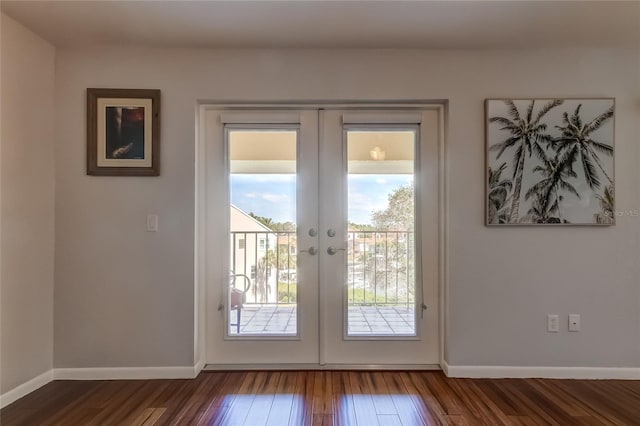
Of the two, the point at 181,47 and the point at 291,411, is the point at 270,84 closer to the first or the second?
the point at 181,47

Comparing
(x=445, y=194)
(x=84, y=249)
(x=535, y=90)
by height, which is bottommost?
(x=84, y=249)

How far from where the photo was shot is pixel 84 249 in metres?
2.33

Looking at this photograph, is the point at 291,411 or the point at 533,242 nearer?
the point at 291,411

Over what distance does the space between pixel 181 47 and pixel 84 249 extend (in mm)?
1560

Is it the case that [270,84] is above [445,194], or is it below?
above

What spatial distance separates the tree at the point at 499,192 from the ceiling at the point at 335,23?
881 millimetres

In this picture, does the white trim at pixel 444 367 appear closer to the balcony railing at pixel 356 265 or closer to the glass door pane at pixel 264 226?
the balcony railing at pixel 356 265

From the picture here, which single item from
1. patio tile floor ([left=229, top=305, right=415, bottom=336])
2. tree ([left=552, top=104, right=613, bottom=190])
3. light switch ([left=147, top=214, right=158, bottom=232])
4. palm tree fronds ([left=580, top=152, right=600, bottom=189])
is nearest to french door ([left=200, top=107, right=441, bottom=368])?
patio tile floor ([left=229, top=305, right=415, bottom=336])

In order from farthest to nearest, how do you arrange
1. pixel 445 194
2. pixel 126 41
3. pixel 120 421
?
pixel 445 194
pixel 126 41
pixel 120 421

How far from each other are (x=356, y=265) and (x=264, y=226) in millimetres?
749

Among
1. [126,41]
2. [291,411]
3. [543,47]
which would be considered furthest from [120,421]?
[543,47]

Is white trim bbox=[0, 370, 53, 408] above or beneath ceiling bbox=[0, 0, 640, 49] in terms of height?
beneath

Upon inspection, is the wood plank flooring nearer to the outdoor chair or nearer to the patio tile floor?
the patio tile floor

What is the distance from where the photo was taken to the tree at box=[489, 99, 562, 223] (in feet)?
7.62
